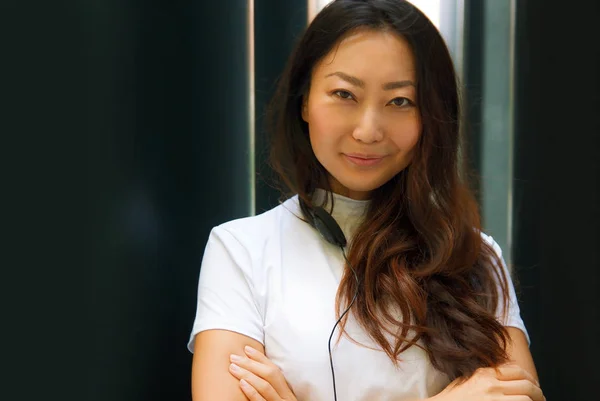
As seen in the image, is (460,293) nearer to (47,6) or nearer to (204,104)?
(204,104)

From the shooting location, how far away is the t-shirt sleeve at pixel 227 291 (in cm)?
161

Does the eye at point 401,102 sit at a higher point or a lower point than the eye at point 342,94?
lower

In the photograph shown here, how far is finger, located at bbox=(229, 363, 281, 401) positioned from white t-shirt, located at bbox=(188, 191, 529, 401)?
3.5 inches

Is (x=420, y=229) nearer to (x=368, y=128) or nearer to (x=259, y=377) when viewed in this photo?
(x=368, y=128)

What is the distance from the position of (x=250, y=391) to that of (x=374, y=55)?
0.71 metres

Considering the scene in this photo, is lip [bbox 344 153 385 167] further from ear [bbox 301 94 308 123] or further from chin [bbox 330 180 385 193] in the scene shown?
ear [bbox 301 94 308 123]

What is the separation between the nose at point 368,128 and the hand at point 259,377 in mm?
482

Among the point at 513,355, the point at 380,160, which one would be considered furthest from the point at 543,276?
the point at 380,160

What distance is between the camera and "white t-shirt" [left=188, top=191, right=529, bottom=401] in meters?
1.59

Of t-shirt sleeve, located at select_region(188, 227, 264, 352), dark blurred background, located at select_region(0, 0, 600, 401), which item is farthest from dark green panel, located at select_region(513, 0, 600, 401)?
t-shirt sleeve, located at select_region(188, 227, 264, 352)

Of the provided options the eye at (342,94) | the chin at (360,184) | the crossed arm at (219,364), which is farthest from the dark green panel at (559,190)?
the eye at (342,94)

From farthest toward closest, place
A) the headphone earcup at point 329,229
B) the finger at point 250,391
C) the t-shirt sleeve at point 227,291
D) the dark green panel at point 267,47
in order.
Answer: the dark green panel at point 267,47 < the headphone earcup at point 329,229 < the t-shirt sleeve at point 227,291 < the finger at point 250,391

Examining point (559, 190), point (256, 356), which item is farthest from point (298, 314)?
point (559, 190)

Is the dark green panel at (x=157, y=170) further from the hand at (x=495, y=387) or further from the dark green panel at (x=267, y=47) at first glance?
the hand at (x=495, y=387)
